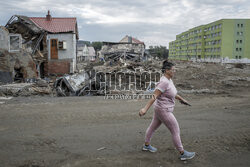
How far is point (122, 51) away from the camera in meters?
30.2

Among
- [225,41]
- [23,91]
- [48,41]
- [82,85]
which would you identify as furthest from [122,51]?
[225,41]

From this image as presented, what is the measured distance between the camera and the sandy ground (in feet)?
12.5

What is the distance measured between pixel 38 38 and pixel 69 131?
18.3m

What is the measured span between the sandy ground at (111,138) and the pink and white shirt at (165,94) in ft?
3.37

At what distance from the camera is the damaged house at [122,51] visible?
29.8 metres

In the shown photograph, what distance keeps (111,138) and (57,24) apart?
71.5 feet

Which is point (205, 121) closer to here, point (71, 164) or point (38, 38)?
point (71, 164)

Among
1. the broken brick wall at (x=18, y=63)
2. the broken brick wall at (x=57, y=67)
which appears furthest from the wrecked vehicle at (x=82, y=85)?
the broken brick wall at (x=57, y=67)

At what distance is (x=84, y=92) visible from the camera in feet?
38.9

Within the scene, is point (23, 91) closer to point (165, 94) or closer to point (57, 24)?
point (165, 94)

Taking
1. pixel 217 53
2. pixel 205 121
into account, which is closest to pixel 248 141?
pixel 205 121

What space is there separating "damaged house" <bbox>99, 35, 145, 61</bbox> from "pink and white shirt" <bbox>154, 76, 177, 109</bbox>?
25502 millimetres

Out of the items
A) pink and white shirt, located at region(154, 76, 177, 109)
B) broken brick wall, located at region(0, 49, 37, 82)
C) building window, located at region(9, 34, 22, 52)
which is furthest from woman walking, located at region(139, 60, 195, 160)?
building window, located at region(9, 34, 22, 52)

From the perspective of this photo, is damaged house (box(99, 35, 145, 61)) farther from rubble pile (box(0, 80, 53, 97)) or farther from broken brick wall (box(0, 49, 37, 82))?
rubble pile (box(0, 80, 53, 97))
